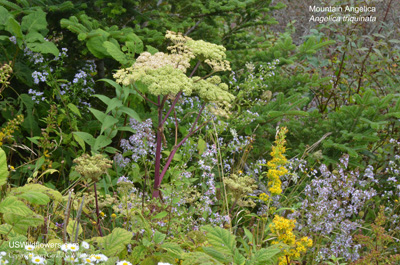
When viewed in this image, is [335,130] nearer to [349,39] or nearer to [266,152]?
[266,152]

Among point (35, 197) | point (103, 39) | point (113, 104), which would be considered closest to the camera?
point (35, 197)

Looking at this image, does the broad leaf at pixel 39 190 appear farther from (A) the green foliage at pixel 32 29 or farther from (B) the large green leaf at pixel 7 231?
(A) the green foliage at pixel 32 29

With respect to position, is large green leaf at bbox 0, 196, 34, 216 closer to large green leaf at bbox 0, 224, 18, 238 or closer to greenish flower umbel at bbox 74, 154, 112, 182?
large green leaf at bbox 0, 224, 18, 238

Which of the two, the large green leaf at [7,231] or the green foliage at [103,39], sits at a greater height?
the green foliage at [103,39]

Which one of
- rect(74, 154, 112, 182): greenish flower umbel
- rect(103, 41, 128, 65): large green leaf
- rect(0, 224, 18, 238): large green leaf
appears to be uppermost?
rect(103, 41, 128, 65): large green leaf

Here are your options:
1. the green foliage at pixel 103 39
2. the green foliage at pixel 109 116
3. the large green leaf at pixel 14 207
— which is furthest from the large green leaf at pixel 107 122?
the large green leaf at pixel 14 207

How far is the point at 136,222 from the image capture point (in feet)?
6.90

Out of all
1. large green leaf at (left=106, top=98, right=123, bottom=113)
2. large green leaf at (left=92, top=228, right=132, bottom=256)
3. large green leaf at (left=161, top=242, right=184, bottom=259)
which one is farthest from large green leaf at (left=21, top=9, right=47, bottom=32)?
large green leaf at (left=161, top=242, right=184, bottom=259)

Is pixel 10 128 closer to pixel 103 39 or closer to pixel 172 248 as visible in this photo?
pixel 103 39

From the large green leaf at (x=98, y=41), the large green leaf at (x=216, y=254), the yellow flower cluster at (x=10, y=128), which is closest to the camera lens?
the large green leaf at (x=216, y=254)

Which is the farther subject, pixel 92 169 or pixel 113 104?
pixel 113 104

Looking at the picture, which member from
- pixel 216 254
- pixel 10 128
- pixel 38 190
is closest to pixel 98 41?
pixel 10 128

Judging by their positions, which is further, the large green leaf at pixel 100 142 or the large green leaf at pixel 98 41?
the large green leaf at pixel 98 41

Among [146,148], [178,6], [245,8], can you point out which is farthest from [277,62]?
[146,148]
